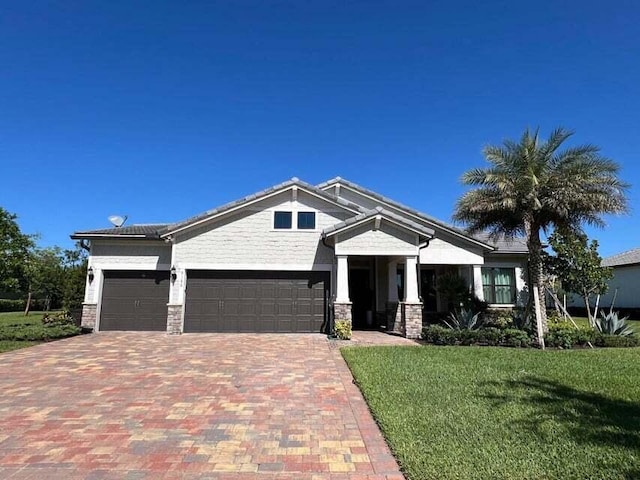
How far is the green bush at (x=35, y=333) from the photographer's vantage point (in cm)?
1334

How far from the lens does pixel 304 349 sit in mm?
11836

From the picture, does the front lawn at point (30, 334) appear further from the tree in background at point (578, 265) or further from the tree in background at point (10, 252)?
the tree in background at point (578, 265)

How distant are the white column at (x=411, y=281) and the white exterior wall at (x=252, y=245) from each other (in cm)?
306

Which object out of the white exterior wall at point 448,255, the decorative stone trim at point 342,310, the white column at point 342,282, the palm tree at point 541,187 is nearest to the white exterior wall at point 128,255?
the white column at point 342,282

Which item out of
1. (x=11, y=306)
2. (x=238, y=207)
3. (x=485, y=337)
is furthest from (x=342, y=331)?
(x=11, y=306)

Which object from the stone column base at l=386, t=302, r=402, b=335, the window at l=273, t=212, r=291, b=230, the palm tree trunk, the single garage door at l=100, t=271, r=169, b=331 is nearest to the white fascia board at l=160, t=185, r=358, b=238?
the window at l=273, t=212, r=291, b=230

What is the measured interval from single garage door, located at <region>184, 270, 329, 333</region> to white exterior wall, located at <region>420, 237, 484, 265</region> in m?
4.71

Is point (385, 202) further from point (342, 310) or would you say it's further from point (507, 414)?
point (507, 414)

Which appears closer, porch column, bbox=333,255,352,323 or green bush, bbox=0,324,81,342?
green bush, bbox=0,324,81,342

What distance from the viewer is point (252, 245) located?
16.2 m

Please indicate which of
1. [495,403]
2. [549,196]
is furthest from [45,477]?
[549,196]

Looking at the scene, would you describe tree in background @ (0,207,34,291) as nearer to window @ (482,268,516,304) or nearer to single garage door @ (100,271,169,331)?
single garage door @ (100,271,169,331)

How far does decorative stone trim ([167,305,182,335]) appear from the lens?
15.3m

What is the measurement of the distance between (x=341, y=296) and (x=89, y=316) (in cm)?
1013
